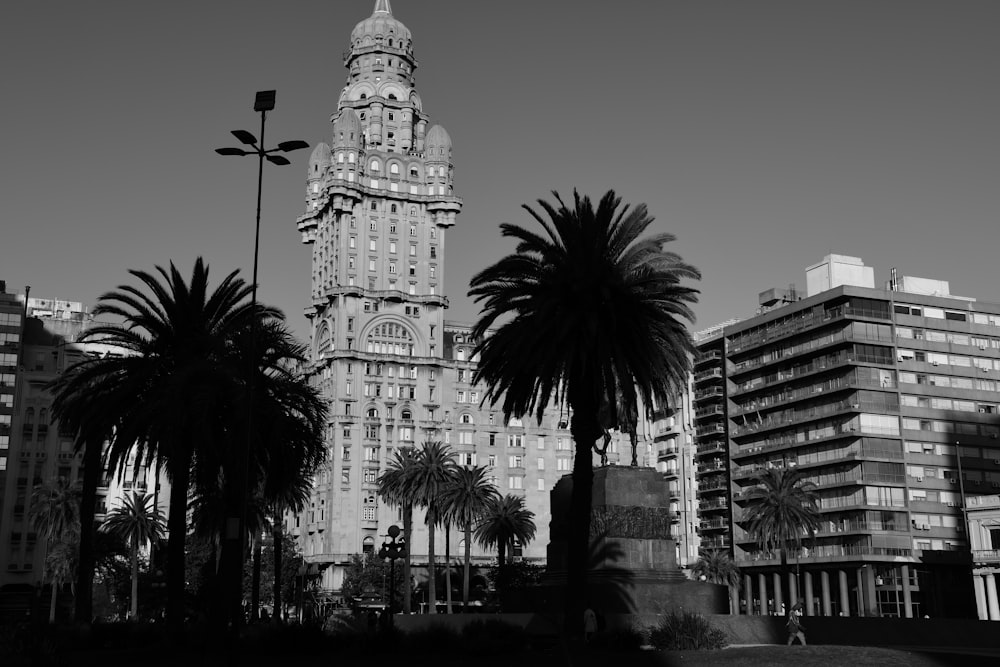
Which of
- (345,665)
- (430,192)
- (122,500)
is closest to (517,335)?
(345,665)

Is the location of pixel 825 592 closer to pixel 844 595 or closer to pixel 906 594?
pixel 844 595

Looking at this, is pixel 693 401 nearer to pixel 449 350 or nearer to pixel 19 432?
pixel 449 350

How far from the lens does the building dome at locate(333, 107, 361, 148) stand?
149 m

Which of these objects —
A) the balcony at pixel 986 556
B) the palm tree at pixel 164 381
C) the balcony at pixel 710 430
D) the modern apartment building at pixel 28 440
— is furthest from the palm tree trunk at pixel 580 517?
the balcony at pixel 710 430

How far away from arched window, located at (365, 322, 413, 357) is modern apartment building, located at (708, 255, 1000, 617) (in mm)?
45133

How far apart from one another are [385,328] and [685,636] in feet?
372

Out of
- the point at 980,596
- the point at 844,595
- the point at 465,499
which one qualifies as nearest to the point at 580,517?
the point at 465,499

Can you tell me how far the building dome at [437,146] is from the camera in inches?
6088

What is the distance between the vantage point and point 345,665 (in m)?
33.3

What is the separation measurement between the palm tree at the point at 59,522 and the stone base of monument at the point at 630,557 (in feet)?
252

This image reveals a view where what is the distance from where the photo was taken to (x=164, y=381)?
4609cm

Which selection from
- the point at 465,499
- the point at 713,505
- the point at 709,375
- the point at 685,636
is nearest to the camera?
the point at 685,636

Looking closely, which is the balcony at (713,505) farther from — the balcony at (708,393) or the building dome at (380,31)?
the building dome at (380,31)

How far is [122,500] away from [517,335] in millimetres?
101777
